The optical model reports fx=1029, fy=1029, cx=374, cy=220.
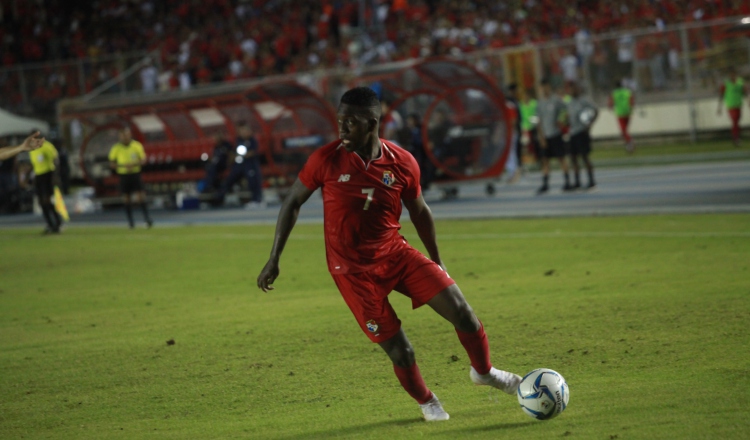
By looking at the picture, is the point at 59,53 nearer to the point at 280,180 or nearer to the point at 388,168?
the point at 280,180

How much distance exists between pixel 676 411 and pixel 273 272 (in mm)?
2395

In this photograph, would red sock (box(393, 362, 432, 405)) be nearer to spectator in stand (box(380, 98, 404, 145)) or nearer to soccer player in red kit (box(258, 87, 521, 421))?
soccer player in red kit (box(258, 87, 521, 421))

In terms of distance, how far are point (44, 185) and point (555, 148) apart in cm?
1087

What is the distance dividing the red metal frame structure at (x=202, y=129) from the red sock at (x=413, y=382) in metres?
19.2

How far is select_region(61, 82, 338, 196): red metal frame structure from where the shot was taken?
25.5 m

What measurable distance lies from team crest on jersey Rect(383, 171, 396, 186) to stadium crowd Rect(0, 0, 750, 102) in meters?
24.9

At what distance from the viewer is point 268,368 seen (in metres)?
7.79

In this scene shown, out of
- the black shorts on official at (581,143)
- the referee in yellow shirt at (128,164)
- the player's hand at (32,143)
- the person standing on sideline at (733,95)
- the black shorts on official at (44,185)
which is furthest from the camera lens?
the person standing on sideline at (733,95)

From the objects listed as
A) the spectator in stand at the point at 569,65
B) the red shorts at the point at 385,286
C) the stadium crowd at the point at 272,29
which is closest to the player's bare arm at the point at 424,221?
the red shorts at the point at 385,286

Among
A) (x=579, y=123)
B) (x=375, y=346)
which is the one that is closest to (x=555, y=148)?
(x=579, y=123)

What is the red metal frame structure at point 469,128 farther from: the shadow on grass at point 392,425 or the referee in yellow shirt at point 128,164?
the shadow on grass at point 392,425

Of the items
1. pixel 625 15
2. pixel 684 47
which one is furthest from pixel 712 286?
pixel 625 15

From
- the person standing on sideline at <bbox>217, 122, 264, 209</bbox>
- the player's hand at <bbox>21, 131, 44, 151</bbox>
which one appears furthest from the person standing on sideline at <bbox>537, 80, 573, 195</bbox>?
the player's hand at <bbox>21, 131, 44, 151</bbox>

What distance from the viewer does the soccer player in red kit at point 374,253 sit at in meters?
5.84
